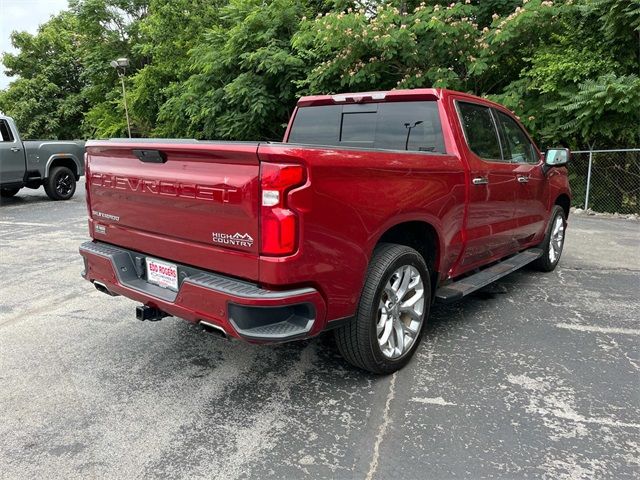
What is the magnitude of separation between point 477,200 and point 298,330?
2114mm

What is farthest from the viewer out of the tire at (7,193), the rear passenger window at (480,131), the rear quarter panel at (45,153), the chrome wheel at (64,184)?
the tire at (7,193)

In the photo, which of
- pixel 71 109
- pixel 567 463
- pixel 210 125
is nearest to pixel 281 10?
pixel 210 125

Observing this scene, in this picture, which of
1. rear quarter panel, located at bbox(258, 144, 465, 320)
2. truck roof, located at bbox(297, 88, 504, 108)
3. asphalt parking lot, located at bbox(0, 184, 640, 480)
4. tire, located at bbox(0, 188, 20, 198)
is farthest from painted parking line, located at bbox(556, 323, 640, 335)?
tire, located at bbox(0, 188, 20, 198)

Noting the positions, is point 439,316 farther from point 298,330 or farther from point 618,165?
point 618,165

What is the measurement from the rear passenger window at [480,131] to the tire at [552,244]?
1718 mm

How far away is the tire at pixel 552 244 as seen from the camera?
5.82 meters

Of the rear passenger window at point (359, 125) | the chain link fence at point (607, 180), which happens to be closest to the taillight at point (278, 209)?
the rear passenger window at point (359, 125)

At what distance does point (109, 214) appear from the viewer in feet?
11.5

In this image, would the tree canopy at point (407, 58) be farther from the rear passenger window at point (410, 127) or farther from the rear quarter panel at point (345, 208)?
the rear quarter panel at point (345, 208)

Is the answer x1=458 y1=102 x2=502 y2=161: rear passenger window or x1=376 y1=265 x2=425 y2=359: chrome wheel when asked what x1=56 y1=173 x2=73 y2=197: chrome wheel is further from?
x1=376 y1=265 x2=425 y2=359: chrome wheel

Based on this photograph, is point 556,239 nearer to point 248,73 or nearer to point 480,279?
point 480,279

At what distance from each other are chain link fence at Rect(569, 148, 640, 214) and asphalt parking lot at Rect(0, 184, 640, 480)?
25.7 ft

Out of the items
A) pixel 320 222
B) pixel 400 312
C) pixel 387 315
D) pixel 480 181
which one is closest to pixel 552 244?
pixel 480 181

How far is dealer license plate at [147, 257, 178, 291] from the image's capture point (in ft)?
10.0
